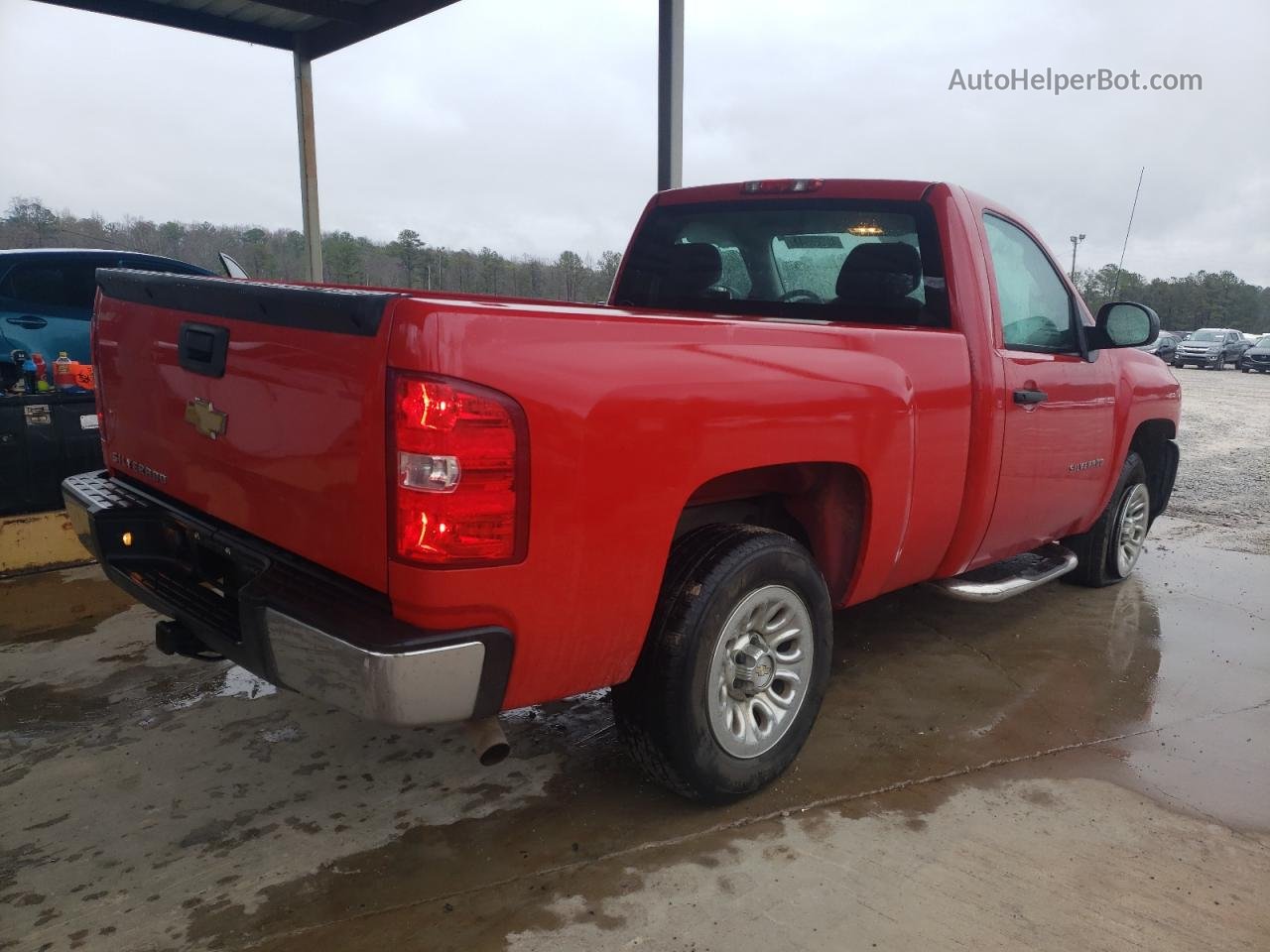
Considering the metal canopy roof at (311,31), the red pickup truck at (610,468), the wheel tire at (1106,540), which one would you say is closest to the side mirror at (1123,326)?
the red pickup truck at (610,468)

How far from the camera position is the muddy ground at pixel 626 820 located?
2.24 meters

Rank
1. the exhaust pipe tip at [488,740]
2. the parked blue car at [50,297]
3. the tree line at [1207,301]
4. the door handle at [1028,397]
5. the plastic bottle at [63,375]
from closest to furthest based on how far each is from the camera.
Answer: the exhaust pipe tip at [488,740] < the door handle at [1028,397] < the plastic bottle at [63,375] < the parked blue car at [50,297] < the tree line at [1207,301]

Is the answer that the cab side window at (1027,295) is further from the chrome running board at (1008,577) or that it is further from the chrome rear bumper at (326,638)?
the chrome rear bumper at (326,638)

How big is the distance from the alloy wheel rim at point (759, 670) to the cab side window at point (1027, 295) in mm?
1542

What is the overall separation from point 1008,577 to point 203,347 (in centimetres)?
317

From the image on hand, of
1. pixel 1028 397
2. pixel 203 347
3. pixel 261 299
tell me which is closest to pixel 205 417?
pixel 203 347

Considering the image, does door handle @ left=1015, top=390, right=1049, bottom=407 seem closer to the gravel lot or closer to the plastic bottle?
the gravel lot

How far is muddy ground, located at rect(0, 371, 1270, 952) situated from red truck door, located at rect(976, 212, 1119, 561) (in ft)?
2.29

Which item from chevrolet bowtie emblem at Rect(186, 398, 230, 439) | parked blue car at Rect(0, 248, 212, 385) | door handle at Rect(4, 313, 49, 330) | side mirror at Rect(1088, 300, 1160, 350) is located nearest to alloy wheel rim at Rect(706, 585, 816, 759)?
chevrolet bowtie emblem at Rect(186, 398, 230, 439)

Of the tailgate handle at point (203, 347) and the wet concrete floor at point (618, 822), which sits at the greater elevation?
the tailgate handle at point (203, 347)

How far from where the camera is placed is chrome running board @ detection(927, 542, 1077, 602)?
3.59 m

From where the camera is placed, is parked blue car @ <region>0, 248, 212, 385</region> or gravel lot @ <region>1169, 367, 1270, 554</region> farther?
gravel lot @ <region>1169, 367, 1270, 554</region>

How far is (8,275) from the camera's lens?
6.50 meters

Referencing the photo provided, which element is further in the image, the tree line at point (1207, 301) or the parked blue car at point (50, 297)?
the tree line at point (1207, 301)
